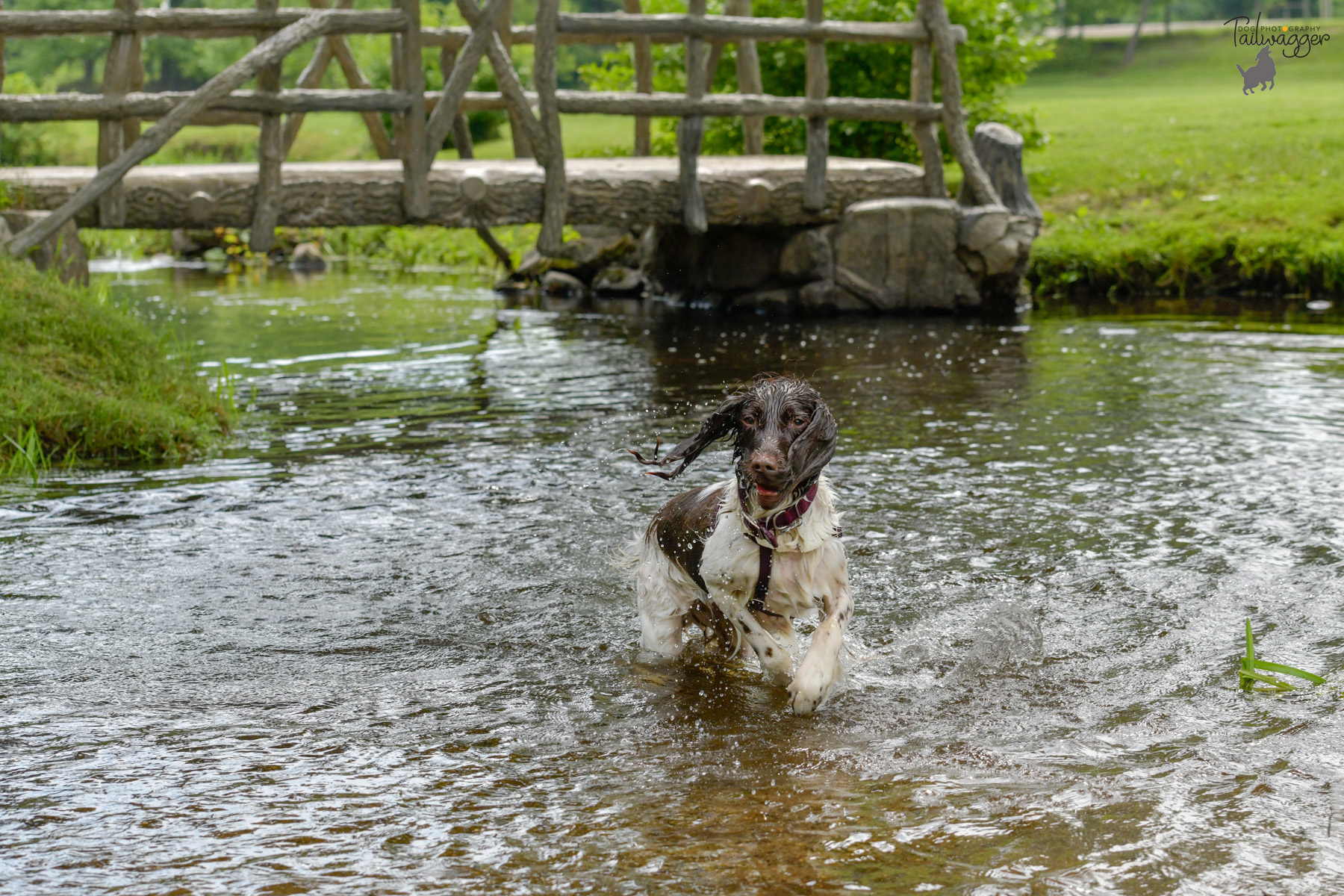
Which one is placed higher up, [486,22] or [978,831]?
[486,22]

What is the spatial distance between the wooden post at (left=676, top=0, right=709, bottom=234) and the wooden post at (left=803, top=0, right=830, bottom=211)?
47.8 inches

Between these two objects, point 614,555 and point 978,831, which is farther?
point 614,555

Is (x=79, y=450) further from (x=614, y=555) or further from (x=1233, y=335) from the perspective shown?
(x=1233, y=335)

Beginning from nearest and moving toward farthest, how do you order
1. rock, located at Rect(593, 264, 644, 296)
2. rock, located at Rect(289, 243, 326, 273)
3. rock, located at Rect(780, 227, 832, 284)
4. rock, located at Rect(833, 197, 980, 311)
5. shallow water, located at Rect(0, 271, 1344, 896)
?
shallow water, located at Rect(0, 271, 1344, 896), rock, located at Rect(833, 197, 980, 311), rock, located at Rect(780, 227, 832, 284), rock, located at Rect(593, 264, 644, 296), rock, located at Rect(289, 243, 326, 273)

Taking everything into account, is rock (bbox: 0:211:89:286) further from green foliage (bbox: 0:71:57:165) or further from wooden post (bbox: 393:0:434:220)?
green foliage (bbox: 0:71:57:165)

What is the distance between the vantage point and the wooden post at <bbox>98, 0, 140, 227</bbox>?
463 inches

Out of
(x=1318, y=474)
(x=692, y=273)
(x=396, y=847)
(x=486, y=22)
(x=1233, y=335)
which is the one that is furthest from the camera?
(x=692, y=273)

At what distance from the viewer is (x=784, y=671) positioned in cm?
482

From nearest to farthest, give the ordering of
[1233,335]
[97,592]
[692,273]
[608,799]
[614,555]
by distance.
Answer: [608,799], [97,592], [614,555], [1233,335], [692,273]

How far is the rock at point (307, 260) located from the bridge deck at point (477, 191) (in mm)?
10678

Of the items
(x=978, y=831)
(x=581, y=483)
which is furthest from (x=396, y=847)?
(x=581, y=483)

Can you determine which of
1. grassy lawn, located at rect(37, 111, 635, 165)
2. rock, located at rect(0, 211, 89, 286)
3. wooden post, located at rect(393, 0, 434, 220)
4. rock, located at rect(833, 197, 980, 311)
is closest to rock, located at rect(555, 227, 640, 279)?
rock, located at rect(833, 197, 980, 311)

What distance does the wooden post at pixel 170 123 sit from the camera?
11.2 m

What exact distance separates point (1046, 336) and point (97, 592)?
413 inches
